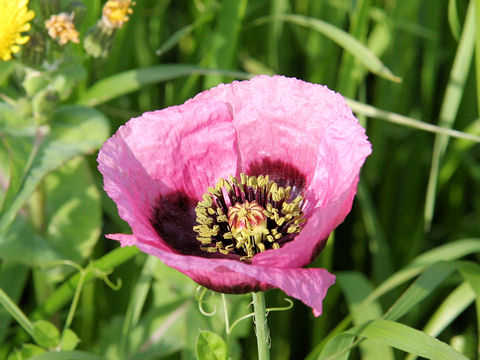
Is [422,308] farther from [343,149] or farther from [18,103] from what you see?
[18,103]

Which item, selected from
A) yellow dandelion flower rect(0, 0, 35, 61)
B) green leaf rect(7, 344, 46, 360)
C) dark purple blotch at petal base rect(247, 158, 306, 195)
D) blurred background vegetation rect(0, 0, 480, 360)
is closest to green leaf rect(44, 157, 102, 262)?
blurred background vegetation rect(0, 0, 480, 360)

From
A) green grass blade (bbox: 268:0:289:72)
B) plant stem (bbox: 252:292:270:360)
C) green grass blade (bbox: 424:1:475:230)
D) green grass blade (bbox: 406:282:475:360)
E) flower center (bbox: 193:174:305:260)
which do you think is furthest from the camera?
green grass blade (bbox: 268:0:289:72)

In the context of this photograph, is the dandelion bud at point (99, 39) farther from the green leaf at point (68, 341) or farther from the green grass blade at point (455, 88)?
the green grass blade at point (455, 88)

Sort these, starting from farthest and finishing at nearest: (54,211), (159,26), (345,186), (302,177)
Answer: (159,26) < (54,211) < (302,177) < (345,186)

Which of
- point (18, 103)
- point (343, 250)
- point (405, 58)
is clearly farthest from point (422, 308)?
point (18, 103)

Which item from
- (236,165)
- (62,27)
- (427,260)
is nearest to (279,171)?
(236,165)

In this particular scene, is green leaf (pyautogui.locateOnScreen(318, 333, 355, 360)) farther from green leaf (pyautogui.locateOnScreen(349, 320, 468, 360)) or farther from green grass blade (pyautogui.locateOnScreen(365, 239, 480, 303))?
green grass blade (pyautogui.locateOnScreen(365, 239, 480, 303))
